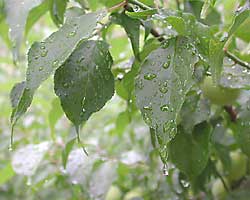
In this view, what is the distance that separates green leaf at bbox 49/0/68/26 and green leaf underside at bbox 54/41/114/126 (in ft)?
0.70

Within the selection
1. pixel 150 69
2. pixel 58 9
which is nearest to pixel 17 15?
pixel 58 9

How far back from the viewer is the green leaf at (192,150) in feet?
2.87

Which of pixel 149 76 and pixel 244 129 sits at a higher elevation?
pixel 149 76

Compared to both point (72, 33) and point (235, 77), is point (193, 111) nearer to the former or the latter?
point (235, 77)

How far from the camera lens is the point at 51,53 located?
0.64 m

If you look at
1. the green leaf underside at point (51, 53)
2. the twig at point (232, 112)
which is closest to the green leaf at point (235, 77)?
the twig at point (232, 112)

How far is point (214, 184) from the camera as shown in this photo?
1138 mm

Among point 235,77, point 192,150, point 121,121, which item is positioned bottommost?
point 121,121

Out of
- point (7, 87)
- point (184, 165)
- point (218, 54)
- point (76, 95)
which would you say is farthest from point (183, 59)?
point (7, 87)

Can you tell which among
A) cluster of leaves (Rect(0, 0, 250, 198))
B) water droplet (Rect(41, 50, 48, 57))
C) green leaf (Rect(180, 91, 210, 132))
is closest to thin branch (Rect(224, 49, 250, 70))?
cluster of leaves (Rect(0, 0, 250, 198))

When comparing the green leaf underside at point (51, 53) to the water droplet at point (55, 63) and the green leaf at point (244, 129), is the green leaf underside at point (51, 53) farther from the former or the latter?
the green leaf at point (244, 129)

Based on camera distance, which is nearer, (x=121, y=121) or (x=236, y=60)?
(x=236, y=60)

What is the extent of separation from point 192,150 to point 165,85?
0.28 m

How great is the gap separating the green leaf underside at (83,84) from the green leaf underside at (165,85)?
56 mm
